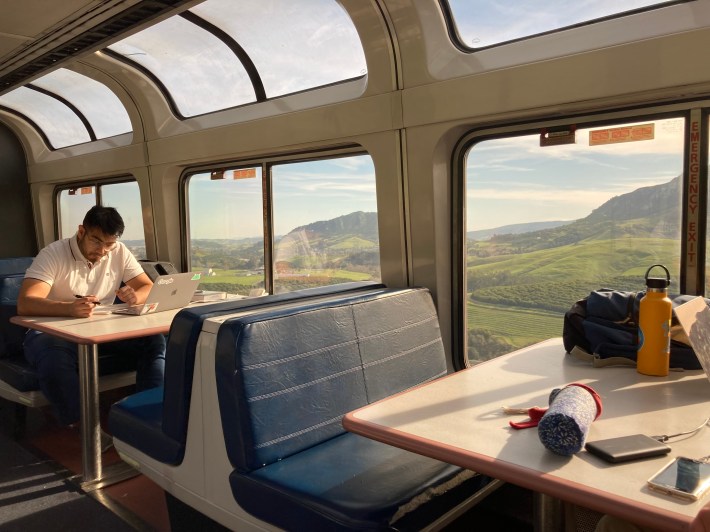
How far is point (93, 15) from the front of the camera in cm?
334

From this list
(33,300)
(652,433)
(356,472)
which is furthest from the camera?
(33,300)

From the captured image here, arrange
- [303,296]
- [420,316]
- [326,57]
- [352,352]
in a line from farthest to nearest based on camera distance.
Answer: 1. [326,57]
2. [420,316]
3. [303,296]
4. [352,352]

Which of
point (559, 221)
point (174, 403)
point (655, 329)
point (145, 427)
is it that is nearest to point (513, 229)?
point (559, 221)

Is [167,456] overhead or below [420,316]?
below

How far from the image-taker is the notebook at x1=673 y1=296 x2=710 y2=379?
1.63 meters

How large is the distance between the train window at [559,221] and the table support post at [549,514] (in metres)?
1.32

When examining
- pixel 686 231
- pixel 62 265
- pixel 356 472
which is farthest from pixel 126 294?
pixel 686 231

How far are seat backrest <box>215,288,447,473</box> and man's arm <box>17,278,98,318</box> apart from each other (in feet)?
4.87

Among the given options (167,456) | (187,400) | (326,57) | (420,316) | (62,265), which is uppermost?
(326,57)

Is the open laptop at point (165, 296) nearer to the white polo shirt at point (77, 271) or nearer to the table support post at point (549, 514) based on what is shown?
the white polo shirt at point (77, 271)

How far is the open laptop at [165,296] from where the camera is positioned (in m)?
3.31

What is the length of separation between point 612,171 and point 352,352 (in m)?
1.40

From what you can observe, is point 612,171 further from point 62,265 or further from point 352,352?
point 62,265

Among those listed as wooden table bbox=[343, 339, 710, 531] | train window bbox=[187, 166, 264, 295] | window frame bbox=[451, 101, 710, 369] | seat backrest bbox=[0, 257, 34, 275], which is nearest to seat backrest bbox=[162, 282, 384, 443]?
wooden table bbox=[343, 339, 710, 531]
